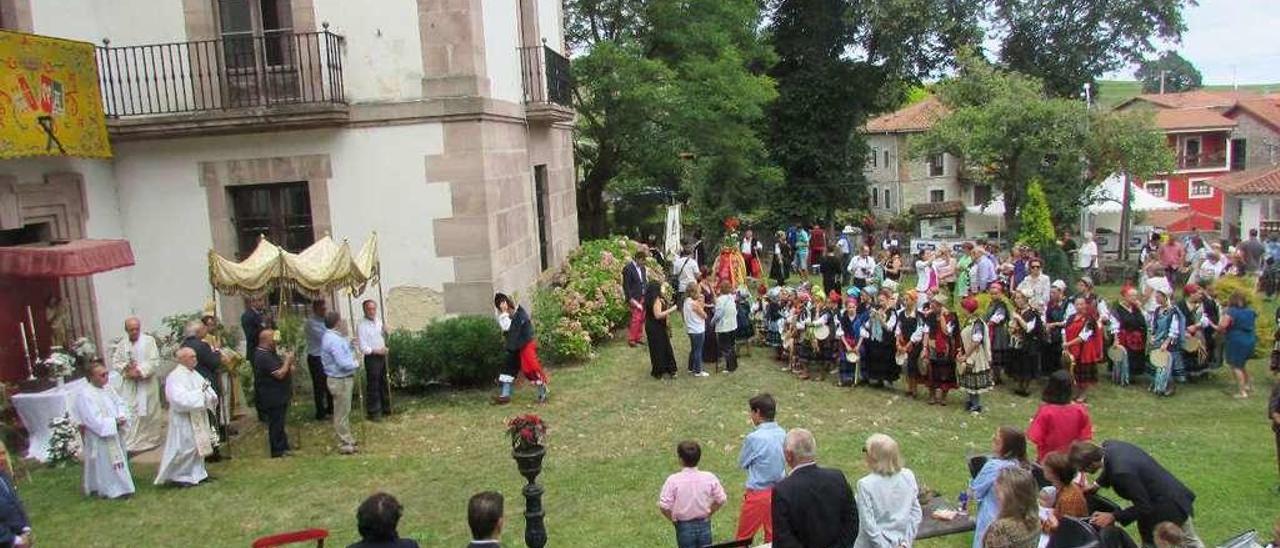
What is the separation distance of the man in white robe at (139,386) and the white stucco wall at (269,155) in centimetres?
232

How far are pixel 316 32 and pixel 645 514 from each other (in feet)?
26.6

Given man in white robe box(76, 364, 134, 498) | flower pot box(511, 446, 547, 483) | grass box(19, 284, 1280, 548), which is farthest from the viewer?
man in white robe box(76, 364, 134, 498)

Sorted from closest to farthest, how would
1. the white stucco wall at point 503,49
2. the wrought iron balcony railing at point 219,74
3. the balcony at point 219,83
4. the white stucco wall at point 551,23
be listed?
the balcony at point 219,83, the wrought iron balcony railing at point 219,74, the white stucco wall at point 503,49, the white stucco wall at point 551,23

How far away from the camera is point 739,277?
18953 mm

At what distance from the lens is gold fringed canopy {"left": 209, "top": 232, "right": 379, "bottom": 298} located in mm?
10781

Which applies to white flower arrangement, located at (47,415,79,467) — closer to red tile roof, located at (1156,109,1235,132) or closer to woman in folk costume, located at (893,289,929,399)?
woman in folk costume, located at (893,289,929,399)

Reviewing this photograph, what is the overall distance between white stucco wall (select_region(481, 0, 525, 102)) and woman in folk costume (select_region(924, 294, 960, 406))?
7.02m

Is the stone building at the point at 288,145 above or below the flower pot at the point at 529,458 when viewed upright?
above

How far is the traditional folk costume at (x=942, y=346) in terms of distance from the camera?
40.7 ft

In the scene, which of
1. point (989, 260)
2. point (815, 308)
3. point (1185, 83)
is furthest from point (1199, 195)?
point (1185, 83)

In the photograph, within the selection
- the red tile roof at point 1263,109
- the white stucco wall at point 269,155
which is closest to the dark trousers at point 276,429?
the white stucco wall at point 269,155

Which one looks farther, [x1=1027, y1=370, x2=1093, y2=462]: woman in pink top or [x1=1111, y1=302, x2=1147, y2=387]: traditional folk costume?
[x1=1111, y1=302, x2=1147, y2=387]: traditional folk costume

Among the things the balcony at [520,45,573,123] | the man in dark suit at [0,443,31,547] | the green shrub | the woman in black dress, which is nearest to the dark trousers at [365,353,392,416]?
the green shrub

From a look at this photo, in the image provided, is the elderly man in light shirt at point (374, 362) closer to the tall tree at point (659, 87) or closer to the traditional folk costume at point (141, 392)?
the traditional folk costume at point (141, 392)
